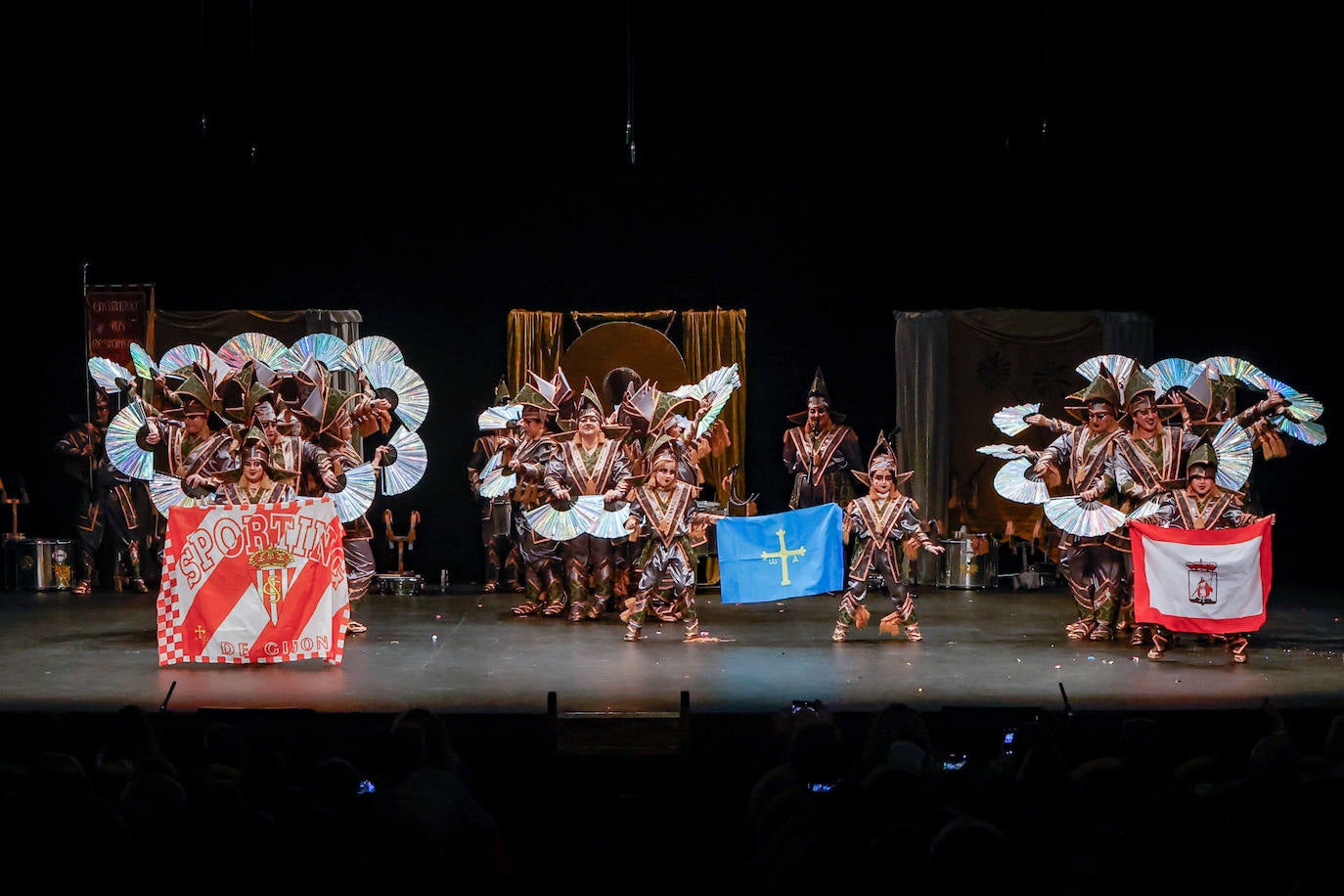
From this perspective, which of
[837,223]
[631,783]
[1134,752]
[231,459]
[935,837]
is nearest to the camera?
[935,837]

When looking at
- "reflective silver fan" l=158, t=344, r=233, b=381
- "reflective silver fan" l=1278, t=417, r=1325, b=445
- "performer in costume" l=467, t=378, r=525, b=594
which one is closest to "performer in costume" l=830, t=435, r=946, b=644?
"reflective silver fan" l=1278, t=417, r=1325, b=445

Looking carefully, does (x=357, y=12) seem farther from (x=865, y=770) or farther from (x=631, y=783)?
(x=865, y=770)

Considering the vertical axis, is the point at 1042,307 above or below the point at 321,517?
above

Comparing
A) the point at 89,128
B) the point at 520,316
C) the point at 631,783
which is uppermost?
the point at 89,128

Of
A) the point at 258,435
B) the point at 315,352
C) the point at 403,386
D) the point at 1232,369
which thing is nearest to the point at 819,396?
the point at 1232,369

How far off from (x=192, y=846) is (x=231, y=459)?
20.2 ft

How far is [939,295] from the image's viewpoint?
1327 cm

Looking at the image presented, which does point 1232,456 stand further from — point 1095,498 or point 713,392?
point 713,392

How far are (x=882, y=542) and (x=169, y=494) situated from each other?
4.61 meters

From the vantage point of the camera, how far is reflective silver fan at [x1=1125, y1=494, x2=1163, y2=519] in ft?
31.4

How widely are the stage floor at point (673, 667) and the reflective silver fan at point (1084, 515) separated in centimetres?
75

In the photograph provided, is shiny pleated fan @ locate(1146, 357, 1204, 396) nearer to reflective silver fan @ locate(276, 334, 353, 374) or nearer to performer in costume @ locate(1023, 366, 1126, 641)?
performer in costume @ locate(1023, 366, 1126, 641)

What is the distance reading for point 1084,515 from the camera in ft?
32.0

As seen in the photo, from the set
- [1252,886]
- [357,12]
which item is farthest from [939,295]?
[1252,886]
